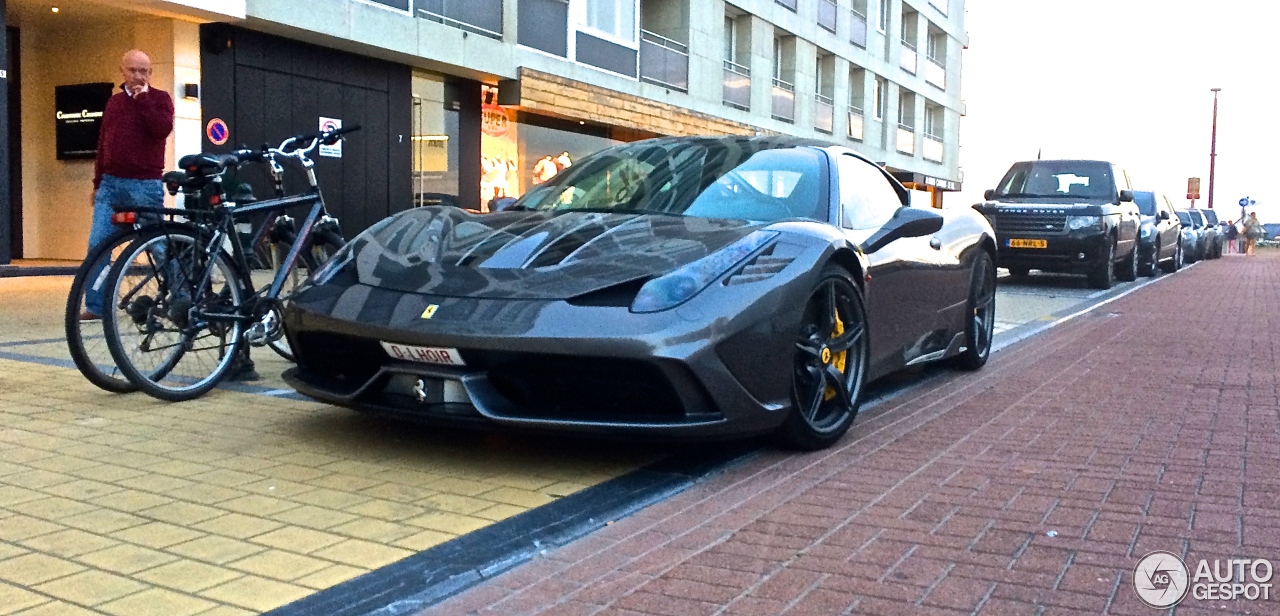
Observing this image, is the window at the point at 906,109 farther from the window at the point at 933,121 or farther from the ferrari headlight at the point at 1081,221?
the ferrari headlight at the point at 1081,221

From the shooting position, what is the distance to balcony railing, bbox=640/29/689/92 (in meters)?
21.3

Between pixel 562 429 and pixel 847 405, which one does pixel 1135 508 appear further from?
pixel 562 429

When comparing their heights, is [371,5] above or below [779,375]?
above

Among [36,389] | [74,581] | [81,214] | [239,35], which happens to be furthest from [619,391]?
[81,214]

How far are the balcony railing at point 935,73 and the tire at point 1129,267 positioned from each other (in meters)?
21.6

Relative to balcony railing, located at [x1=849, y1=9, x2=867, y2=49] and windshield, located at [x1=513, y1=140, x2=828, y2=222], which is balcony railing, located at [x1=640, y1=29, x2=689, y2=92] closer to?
balcony railing, located at [x1=849, y1=9, x2=867, y2=49]

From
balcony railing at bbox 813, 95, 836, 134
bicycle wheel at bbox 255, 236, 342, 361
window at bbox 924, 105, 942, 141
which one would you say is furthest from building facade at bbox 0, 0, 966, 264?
window at bbox 924, 105, 942, 141

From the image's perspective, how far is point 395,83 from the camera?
53.1 ft

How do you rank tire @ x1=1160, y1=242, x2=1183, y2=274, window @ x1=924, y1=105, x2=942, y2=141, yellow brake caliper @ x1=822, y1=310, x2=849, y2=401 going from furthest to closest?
window @ x1=924, y1=105, x2=942, y2=141 < tire @ x1=1160, y1=242, x2=1183, y2=274 < yellow brake caliper @ x1=822, y1=310, x2=849, y2=401

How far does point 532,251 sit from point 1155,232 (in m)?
18.0

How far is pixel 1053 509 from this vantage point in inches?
137

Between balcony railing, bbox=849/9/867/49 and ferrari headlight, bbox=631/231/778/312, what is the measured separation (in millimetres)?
28708

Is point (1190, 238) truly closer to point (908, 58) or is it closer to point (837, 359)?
point (908, 58)

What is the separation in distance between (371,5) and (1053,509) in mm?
13018
